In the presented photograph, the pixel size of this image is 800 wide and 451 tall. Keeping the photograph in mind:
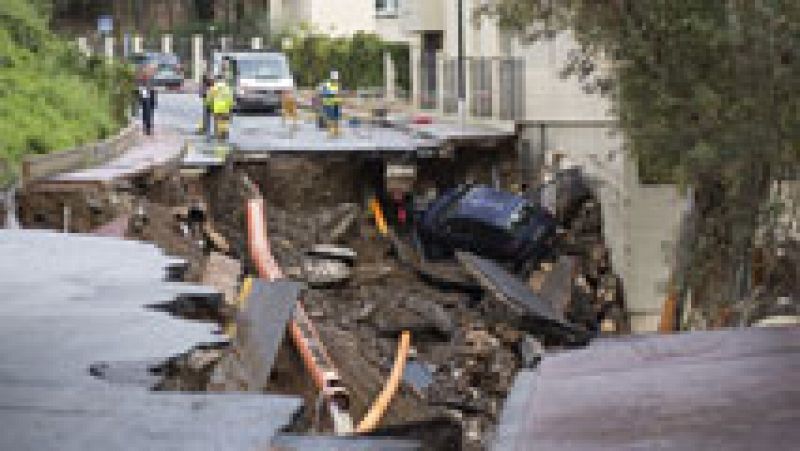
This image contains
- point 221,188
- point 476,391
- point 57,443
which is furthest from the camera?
point 221,188

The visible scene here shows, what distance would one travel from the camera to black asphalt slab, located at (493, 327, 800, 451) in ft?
20.2

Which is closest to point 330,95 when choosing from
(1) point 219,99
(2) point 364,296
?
(1) point 219,99

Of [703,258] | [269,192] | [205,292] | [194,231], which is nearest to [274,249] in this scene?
[194,231]

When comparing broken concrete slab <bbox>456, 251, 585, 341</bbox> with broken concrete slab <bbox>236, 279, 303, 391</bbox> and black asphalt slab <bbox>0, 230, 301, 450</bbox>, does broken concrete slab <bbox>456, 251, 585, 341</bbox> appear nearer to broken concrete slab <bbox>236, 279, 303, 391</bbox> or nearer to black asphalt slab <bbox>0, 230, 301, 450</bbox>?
broken concrete slab <bbox>236, 279, 303, 391</bbox>

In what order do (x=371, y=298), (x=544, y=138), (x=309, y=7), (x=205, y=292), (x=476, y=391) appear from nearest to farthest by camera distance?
(x=205, y=292) < (x=476, y=391) < (x=371, y=298) < (x=544, y=138) < (x=309, y=7)

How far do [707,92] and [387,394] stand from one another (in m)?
5.78

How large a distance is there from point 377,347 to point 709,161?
314 inches

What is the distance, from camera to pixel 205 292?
13461mm

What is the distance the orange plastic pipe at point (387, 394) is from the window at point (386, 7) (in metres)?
50.1

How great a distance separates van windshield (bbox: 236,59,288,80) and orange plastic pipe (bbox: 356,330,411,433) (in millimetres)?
31231

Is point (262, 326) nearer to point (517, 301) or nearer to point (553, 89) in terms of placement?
point (517, 301)

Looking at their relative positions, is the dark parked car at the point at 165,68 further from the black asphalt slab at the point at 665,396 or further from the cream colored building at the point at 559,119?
the black asphalt slab at the point at 665,396

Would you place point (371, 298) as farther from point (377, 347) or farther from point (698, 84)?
point (698, 84)

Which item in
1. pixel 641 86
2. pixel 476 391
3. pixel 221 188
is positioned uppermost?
pixel 641 86
